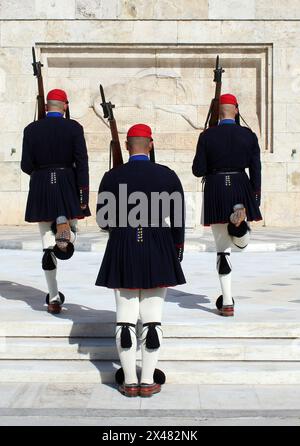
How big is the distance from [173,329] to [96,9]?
11.6m

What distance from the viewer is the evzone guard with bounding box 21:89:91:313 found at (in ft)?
21.8

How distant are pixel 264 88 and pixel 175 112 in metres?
1.82

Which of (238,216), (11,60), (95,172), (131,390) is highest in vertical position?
(11,60)

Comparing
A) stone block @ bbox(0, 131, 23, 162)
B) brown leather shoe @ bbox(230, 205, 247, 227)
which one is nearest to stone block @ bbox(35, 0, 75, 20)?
stone block @ bbox(0, 131, 23, 162)

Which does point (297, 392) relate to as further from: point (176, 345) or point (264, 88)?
point (264, 88)

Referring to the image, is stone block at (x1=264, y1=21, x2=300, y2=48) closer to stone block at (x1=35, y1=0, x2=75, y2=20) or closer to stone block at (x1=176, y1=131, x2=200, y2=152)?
stone block at (x1=176, y1=131, x2=200, y2=152)

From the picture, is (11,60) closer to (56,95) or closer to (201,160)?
(56,95)

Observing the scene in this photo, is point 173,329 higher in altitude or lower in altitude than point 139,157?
lower

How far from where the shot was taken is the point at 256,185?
675cm

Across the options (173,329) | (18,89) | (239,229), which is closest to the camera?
(173,329)

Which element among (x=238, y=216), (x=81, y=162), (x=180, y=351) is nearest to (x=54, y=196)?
(x=81, y=162)

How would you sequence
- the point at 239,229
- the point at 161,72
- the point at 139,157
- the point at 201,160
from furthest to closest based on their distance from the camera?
the point at 161,72 → the point at 201,160 → the point at 239,229 → the point at 139,157

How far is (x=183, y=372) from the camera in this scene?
217 inches
